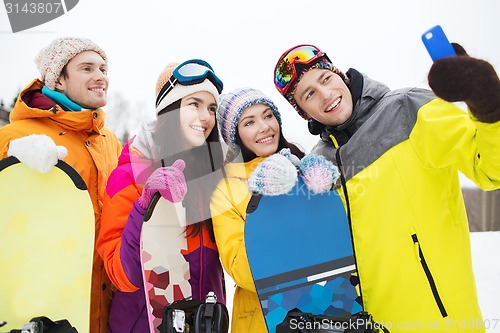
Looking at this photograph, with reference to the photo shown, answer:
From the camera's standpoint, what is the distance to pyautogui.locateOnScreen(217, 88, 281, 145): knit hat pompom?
204cm

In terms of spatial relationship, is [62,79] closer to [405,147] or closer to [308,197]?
[308,197]

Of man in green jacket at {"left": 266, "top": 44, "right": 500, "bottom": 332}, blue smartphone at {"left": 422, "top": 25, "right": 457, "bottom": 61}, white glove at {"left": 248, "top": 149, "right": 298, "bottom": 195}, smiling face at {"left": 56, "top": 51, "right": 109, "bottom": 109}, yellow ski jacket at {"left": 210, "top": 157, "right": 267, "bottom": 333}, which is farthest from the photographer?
smiling face at {"left": 56, "top": 51, "right": 109, "bottom": 109}

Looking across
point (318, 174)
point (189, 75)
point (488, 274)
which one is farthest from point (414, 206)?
point (488, 274)

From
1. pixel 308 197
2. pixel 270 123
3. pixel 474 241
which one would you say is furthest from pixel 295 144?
pixel 474 241

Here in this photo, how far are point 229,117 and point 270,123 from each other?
0.23 m

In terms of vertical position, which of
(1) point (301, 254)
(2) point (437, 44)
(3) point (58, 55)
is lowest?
(1) point (301, 254)

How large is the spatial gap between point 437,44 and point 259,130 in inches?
38.5

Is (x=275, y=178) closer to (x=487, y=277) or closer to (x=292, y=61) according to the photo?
(x=292, y=61)

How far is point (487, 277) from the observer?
5348 millimetres

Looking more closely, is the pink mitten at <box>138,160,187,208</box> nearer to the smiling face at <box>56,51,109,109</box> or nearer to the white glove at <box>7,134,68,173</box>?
the white glove at <box>7,134,68,173</box>

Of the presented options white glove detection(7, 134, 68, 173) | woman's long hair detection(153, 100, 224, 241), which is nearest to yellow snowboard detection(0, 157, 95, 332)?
white glove detection(7, 134, 68, 173)

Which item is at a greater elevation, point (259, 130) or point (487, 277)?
point (259, 130)

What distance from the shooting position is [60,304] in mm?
1637

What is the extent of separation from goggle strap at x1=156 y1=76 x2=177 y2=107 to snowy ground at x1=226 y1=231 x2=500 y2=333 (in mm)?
2827
